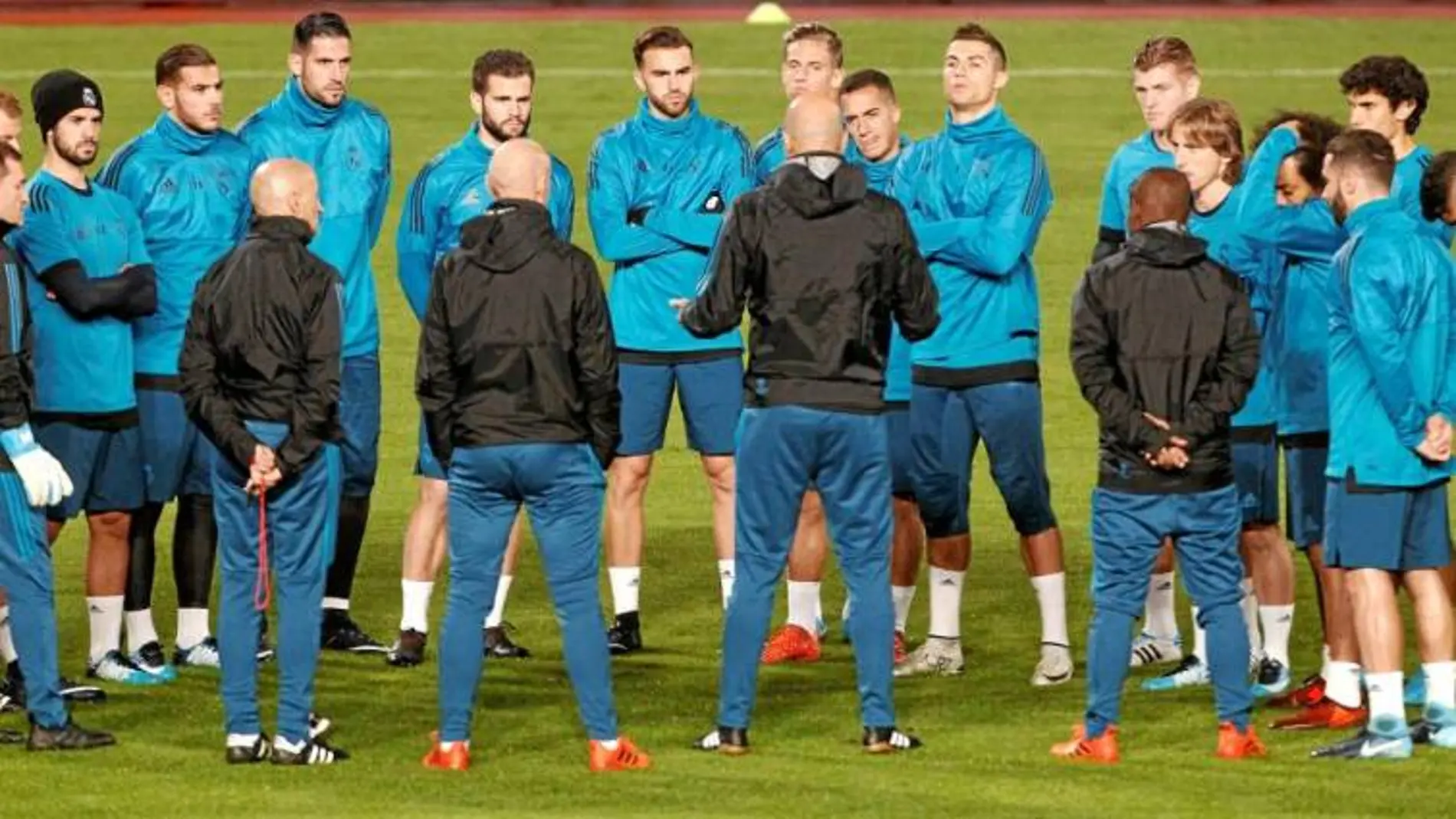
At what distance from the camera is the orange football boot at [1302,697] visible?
11023 millimetres

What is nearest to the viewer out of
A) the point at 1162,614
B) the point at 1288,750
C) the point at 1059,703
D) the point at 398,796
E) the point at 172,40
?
the point at 398,796

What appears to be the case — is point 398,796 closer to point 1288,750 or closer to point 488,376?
point 488,376

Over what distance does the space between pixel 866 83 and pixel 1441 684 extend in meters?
3.19

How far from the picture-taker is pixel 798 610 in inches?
480

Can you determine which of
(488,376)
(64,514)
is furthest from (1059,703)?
(64,514)

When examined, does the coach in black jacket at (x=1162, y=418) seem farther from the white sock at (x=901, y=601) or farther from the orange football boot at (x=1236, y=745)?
the white sock at (x=901, y=601)

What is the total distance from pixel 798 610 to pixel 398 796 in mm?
2935

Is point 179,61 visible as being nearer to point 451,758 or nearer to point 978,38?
point 978,38

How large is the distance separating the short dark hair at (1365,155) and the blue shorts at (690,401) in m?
2.87

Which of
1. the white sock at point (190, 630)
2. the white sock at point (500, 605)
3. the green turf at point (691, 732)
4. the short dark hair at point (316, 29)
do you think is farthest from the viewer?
the short dark hair at point (316, 29)

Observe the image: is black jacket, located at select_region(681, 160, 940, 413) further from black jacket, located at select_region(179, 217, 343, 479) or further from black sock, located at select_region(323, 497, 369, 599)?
black sock, located at select_region(323, 497, 369, 599)

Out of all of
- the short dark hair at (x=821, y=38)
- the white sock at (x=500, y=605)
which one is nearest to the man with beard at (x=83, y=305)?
the white sock at (x=500, y=605)

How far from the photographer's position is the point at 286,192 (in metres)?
9.98

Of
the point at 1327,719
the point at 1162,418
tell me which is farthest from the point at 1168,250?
the point at 1327,719
